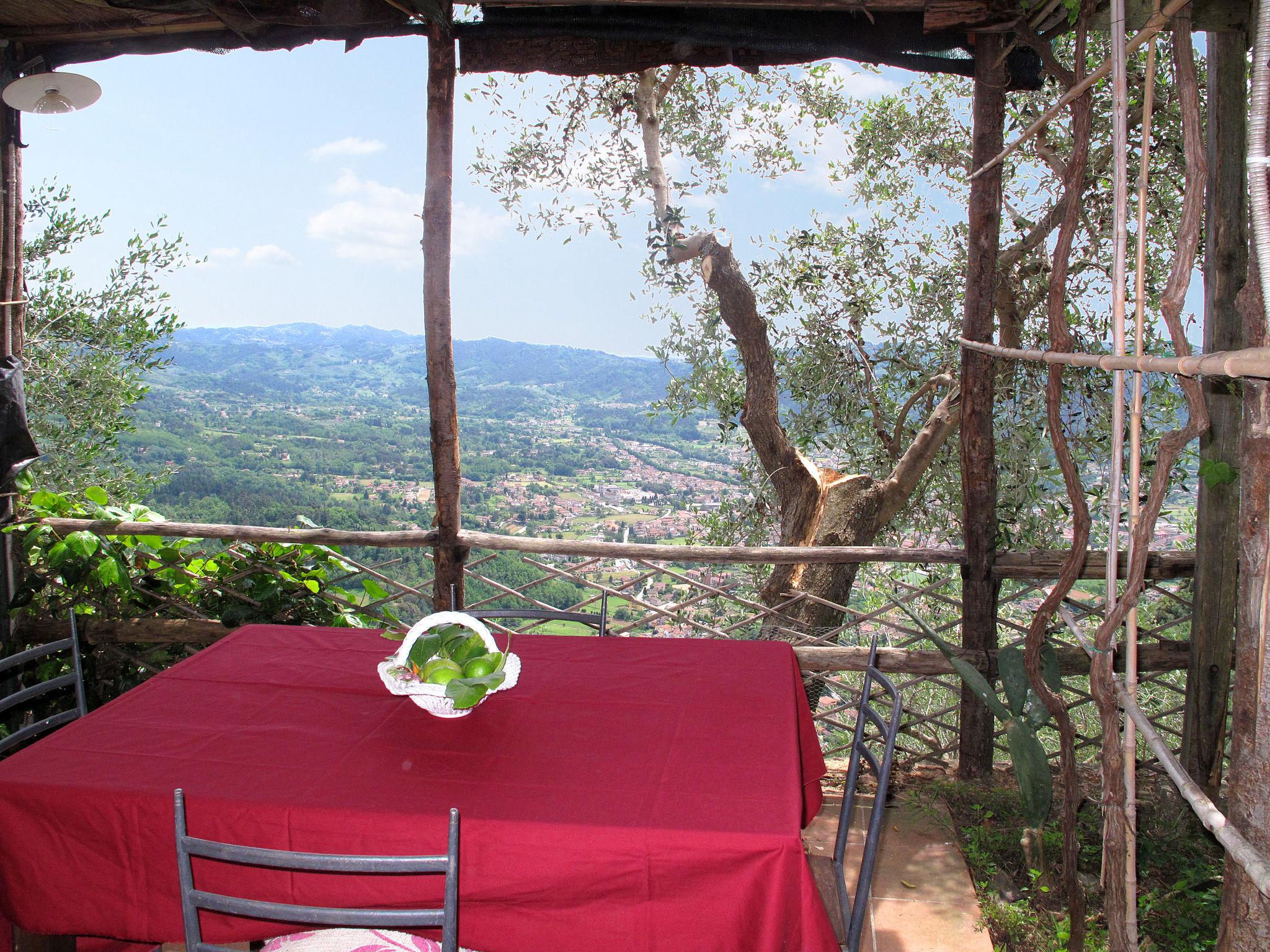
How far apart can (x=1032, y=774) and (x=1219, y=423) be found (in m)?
1.34

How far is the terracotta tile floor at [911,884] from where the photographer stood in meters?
2.14

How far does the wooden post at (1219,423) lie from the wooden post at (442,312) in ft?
7.79

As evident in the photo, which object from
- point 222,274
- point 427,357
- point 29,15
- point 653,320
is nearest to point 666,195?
point 653,320

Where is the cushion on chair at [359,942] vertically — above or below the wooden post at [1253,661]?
below

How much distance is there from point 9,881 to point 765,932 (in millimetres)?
1233

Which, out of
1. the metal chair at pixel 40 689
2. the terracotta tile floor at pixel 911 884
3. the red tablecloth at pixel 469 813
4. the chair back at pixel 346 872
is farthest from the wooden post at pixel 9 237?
the terracotta tile floor at pixel 911 884

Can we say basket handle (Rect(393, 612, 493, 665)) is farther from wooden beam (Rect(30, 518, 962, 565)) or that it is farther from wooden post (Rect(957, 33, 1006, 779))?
wooden post (Rect(957, 33, 1006, 779))

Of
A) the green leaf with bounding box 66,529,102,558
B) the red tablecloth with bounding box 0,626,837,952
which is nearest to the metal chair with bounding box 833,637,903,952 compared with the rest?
the red tablecloth with bounding box 0,626,837,952

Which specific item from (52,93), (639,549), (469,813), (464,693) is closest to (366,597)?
(639,549)

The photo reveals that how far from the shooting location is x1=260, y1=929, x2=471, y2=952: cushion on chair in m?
1.24

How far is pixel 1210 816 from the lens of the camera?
47.1 inches

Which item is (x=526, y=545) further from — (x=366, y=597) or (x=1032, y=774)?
(x=1032, y=774)

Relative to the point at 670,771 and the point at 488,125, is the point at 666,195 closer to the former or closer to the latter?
the point at 488,125

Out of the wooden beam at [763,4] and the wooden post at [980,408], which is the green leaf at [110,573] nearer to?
the wooden beam at [763,4]
